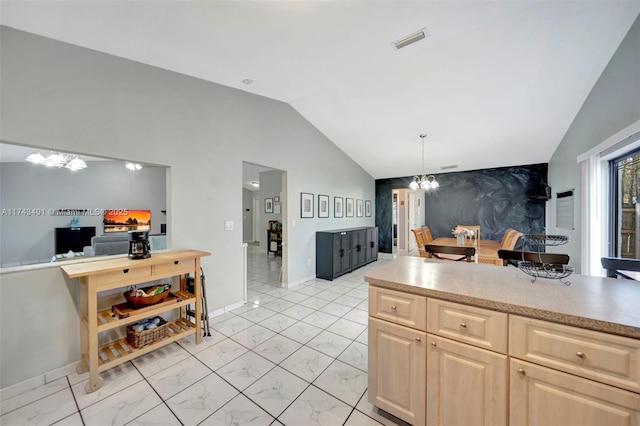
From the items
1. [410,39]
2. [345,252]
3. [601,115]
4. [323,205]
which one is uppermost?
[410,39]

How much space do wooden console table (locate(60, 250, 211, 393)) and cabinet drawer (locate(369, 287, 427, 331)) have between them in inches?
74.0

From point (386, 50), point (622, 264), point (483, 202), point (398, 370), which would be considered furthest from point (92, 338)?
point (483, 202)

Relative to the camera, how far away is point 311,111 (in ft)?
14.1

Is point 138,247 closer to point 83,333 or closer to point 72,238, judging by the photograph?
point 83,333

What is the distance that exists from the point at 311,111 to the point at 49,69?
10.6ft

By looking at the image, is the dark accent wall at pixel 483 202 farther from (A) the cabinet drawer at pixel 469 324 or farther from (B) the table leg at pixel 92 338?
(B) the table leg at pixel 92 338

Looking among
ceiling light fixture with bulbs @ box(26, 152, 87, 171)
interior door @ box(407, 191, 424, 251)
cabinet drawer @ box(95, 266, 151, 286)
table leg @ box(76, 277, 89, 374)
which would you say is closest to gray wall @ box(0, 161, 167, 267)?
ceiling light fixture with bulbs @ box(26, 152, 87, 171)

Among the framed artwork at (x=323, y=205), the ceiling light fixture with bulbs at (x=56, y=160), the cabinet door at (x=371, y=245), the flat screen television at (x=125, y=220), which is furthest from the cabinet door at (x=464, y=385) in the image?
the flat screen television at (x=125, y=220)

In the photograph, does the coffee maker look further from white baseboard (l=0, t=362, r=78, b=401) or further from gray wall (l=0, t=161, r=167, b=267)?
gray wall (l=0, t=161, r=167, b=267)

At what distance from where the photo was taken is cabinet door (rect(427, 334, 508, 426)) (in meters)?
1.14

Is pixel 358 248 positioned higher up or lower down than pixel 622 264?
lower down

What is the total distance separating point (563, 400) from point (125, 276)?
2.87 metres

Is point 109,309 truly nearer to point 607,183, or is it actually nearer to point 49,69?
point 49,69

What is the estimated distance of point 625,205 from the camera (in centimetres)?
261
